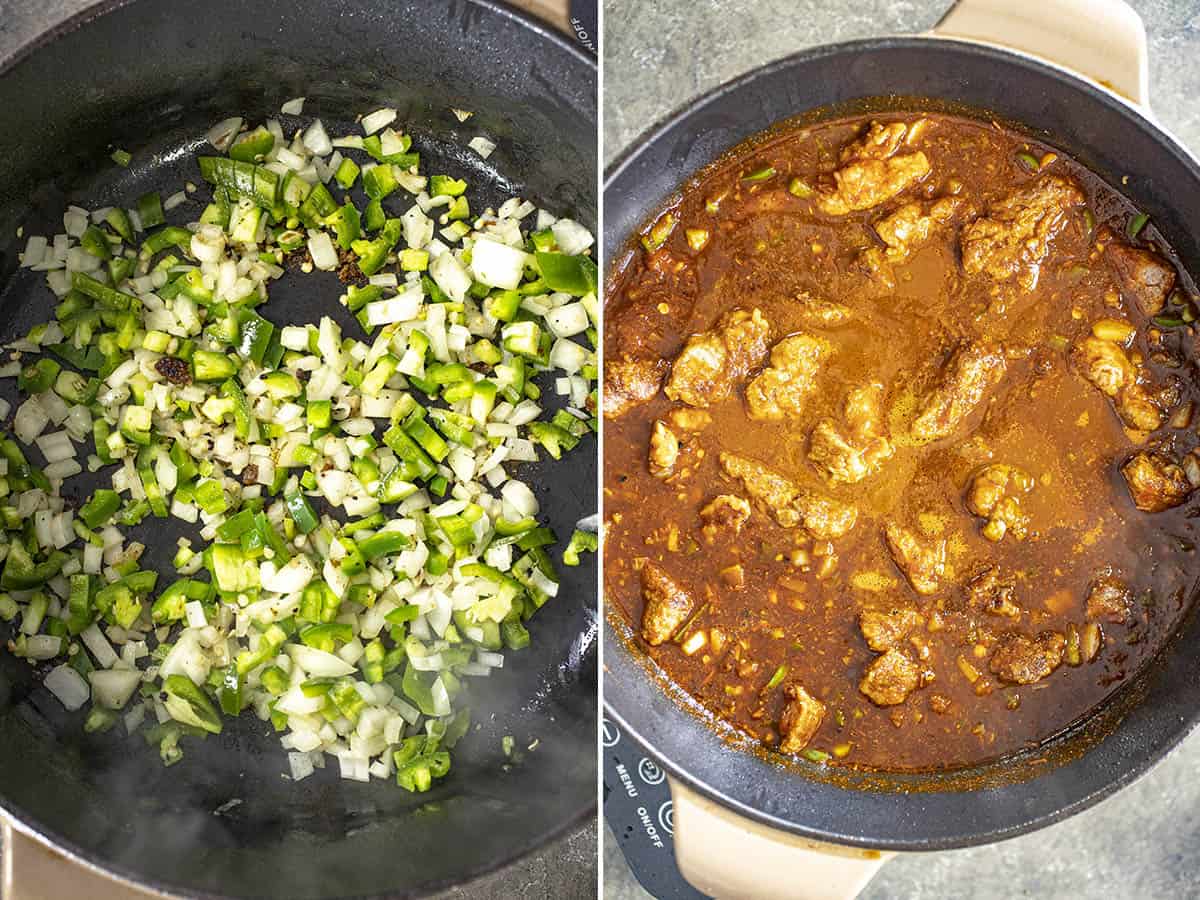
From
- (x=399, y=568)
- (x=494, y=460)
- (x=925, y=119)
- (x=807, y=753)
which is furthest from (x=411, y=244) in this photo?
(x=807, y=753)

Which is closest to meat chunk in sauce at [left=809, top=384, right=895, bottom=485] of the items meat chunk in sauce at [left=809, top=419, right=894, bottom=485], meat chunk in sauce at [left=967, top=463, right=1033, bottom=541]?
meat chunk in sauce at [left=809, top=419, right=894, bottom=485]

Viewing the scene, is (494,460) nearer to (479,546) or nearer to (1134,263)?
(479,546)

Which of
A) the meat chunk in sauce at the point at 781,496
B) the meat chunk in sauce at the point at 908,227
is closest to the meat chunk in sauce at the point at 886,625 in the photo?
the meat chunk in sauce at the point at 781,496

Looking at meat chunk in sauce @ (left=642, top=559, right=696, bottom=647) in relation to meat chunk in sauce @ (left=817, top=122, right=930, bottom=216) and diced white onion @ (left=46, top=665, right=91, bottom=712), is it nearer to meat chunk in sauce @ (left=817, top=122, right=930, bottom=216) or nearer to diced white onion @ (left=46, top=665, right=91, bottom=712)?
meat chunk in sauce @ (left=817, top=122, right=930, bottom=216)

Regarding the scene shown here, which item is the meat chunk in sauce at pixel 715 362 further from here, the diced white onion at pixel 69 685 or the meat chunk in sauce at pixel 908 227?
the diced white onion at pixel 69 685

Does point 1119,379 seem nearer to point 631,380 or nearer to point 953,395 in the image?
point 953,395

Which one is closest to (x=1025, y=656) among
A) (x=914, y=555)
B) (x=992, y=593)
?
(x=992, y=593)
